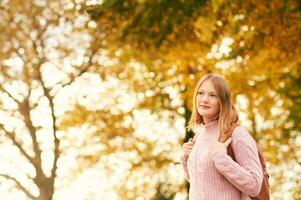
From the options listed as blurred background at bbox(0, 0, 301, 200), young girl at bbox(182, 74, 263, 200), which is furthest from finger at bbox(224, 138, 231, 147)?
blurred background at bbox(0, 0, 301, 200)

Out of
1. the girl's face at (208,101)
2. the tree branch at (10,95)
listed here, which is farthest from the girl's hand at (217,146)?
the tree branch at (10,95)

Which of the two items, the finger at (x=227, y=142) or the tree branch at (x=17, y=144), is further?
the tree branch at (x=17, y=144)

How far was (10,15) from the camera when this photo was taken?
17.7 m

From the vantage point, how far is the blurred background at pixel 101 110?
1736 centimetres

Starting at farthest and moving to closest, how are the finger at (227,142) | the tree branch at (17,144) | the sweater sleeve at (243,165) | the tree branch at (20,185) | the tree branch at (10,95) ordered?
the tree branch at (20,185) < the tree branch at (17,144) < the tree branch at (10,95) < the finger at (227,142) < the sweater sleeve at (243,165)

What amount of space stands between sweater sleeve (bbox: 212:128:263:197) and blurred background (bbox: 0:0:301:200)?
11.3 m

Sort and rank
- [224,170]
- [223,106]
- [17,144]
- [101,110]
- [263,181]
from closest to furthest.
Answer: [224,170]
[263,181]
[223,106]
[101,110]
[17,144]

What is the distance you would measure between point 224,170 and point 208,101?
19.7 inches

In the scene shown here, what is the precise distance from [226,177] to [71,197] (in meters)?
19.1

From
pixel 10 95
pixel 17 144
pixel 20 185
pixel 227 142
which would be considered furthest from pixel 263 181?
pixel 20 185

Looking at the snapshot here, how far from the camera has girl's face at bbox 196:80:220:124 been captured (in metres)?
3.90

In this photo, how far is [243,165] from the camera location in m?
3.64

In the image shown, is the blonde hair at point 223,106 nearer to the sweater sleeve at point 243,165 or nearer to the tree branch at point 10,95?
the sweater sleeve at point 243,165

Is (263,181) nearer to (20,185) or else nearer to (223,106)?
(223,106)
